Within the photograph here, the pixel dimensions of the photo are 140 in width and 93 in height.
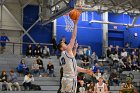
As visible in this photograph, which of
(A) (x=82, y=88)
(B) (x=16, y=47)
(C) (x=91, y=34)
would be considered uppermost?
(C) (x=91, y=34)

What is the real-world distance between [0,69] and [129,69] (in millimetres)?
8969

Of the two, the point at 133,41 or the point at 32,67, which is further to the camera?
the point at 133,41

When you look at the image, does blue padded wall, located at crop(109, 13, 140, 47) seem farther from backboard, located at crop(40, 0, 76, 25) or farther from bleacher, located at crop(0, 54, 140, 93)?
backboard, located at crop(40, 0, 76, 25)

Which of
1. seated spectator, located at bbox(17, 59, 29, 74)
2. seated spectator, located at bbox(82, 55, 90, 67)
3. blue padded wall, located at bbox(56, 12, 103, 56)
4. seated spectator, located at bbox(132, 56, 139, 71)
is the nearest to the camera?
seated spectator, located at bbox(17, 59, 29, 74)

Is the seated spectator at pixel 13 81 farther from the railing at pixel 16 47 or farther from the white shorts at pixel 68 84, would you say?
the white shorts at pixel 68 84

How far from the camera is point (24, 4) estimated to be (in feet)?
85.8

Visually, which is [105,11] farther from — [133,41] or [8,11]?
[8,11]

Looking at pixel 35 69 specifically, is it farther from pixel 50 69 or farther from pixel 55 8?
pixel 55 8

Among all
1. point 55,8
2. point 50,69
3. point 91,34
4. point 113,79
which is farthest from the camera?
point 91,34

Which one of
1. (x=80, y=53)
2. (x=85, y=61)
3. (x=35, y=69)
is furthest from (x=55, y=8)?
(x=80, y=53)

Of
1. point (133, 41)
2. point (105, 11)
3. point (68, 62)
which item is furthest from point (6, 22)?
point (68, 62)

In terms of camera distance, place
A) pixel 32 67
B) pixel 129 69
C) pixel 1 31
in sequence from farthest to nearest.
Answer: pixel 1 31 < pixel 129 69 < pixel 32 67

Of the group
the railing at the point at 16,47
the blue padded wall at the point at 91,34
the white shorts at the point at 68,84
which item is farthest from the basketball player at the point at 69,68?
the blue padded wall at the point at 91,34

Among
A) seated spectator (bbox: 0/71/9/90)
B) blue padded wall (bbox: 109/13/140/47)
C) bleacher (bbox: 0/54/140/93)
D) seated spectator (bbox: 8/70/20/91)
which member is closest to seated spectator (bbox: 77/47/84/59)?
bleacher (bbox: 0/54/140/93)
